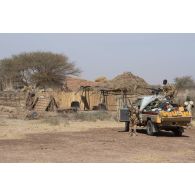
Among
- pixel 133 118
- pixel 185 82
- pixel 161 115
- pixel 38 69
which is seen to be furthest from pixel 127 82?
pixel 161 115

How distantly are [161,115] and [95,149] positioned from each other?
528 cm

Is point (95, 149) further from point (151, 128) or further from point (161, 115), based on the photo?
point (151, 128)

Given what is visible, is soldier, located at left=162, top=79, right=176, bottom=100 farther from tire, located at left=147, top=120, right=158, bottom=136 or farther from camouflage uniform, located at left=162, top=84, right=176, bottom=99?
tire, located at left=147, top=120, right=158, bottom=136

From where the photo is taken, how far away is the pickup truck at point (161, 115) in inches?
728

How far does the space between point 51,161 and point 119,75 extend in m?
41.1

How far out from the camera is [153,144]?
625 inches

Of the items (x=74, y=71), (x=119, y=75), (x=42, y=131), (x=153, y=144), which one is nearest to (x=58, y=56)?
(x=74, y=71)

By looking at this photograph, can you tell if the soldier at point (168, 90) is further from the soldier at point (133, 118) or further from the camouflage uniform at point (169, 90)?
the soldier at point (133, 118)

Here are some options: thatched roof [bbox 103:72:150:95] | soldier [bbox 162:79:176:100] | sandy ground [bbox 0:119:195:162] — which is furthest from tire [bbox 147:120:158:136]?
thatched roof [bbox 103:72:150:95]

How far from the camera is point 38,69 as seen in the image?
59.9 metres

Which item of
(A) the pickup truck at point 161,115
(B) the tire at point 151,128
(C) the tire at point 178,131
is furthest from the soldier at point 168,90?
(B) the tire at point 151,128

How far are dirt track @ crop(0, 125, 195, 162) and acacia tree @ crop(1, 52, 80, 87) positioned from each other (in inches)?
1620

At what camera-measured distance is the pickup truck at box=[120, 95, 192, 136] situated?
728 inches

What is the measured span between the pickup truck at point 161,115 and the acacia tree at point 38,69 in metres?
39.2
